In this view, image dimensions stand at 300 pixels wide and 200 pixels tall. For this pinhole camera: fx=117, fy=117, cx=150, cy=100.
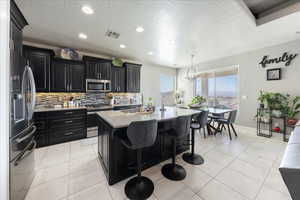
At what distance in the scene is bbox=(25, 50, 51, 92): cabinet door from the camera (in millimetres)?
3037

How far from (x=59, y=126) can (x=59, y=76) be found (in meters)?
1.46

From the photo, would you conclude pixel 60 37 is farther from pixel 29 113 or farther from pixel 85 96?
pixel 29 113

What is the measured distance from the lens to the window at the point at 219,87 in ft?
16.4

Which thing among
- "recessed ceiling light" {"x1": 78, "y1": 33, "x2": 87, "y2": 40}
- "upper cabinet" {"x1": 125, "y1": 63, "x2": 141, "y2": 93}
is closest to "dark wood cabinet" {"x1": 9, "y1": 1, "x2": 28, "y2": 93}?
"recessed ceiling light" {"x1": 78, "y1": 33, "x2": 87, "y2": 40}

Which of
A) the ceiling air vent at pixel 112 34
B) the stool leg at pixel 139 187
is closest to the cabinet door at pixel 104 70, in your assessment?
the ceiling air vent at pixel 112 34

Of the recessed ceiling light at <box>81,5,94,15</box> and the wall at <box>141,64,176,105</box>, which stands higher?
the recessed ceiling light at <box>81,5,94,15</box>

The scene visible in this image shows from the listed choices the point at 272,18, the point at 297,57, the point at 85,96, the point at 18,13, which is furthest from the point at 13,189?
the point at 297,57

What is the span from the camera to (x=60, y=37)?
3.20 meters

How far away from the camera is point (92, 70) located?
156 inches

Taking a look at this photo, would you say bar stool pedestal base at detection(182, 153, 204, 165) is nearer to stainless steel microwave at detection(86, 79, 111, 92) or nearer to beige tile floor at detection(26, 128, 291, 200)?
beige tile floor at detection(26, 128, 291, 200)

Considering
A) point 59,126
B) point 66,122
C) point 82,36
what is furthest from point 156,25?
point 59,126

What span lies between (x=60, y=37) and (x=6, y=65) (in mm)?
2751

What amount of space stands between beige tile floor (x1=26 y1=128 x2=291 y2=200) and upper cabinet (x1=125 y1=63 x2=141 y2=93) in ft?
8.72

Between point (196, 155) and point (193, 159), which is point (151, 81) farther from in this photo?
point (193, 159)
